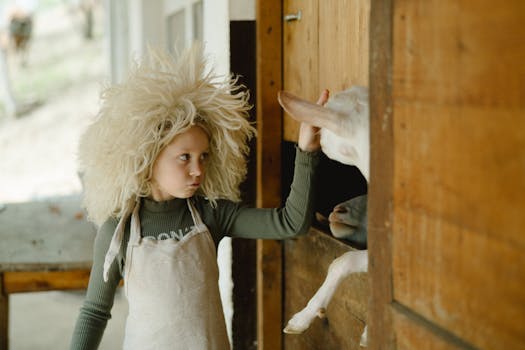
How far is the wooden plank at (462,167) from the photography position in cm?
88

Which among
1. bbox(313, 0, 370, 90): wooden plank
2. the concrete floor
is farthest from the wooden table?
bbox(313, 0, 370, 90): wooden plank

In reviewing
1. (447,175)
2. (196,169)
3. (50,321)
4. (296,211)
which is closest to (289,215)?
(296,211)

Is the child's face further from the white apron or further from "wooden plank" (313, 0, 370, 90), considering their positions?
"wooden plank" (313, 0, 370, 90)

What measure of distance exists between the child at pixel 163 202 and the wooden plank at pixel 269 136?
1.28 feet

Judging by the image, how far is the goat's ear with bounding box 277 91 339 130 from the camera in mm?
1388

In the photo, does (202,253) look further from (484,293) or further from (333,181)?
(484,293)

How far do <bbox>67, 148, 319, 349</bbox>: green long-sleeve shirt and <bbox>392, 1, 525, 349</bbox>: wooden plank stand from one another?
567 millimetres

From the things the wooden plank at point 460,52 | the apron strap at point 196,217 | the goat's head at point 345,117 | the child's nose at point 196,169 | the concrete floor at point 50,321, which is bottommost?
the concrete floor at point 50,321

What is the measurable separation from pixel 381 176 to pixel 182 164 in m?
0.65

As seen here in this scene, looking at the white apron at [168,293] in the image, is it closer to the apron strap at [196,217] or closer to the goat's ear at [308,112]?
the apron strap at [196,217]

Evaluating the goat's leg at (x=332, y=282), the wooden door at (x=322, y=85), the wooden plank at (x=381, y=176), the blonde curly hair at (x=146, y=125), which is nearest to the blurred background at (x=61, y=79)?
the blonde curly hair at (x=146, y=125)

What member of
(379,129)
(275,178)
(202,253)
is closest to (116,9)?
(275,178)

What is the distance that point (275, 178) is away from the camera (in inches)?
89.4

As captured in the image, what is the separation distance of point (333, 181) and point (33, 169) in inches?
272
